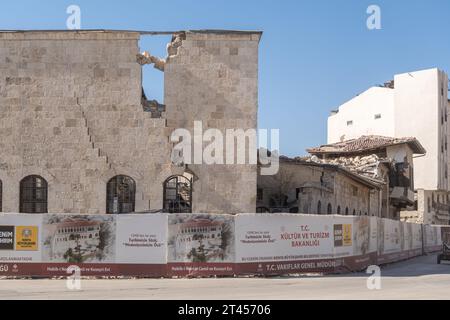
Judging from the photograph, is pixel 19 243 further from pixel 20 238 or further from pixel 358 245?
pixel 358 245

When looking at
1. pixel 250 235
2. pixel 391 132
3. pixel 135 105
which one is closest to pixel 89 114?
pixel 135 105

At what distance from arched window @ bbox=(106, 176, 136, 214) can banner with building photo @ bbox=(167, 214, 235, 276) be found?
4.68 meters

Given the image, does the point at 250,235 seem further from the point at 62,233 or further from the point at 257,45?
the point at 257,45

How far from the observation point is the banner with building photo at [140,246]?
16.9 m

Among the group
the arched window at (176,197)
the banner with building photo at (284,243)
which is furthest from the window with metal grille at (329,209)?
the banner with building photo at (284,243)

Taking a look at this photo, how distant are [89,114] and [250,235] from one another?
25.1 ft

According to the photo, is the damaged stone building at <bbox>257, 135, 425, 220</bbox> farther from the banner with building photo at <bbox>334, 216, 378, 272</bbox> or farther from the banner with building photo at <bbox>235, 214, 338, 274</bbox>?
the banner with building photo at <bbox>235, 214, 338, 274</bbox>

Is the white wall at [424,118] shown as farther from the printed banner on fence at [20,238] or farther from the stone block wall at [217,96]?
the printed banner on fence at [20,238]

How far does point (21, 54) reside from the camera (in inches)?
845

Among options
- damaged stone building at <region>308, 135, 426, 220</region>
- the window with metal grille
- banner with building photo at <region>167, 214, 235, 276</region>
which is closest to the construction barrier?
banner with building photo at <region>167, 214, 235, 276</region>

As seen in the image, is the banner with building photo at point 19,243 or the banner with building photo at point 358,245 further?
the banner with building photo at point 358,245

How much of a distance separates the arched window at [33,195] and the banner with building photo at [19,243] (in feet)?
15.4

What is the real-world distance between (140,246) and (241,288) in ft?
12.0

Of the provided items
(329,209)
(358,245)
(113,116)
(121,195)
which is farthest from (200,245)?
(329,209)
